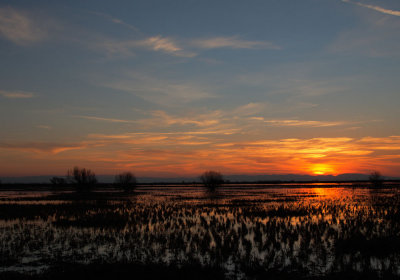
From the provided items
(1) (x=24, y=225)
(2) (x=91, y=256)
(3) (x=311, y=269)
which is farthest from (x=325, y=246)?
(1) (x=24, y=225)

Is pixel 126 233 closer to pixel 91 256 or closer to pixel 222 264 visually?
pixel 91 256

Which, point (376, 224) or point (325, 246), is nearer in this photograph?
point (325, 246)

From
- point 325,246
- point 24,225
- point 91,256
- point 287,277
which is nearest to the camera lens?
point 287,277

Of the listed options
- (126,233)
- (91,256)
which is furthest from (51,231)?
(91,256)

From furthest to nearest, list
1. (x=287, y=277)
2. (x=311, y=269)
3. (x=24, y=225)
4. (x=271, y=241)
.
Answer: (x=24, y=225)
(x=271, y=241)
(x=311, y=269)
(x=287, y=277)

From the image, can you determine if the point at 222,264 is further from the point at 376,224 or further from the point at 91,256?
the point at 376,224

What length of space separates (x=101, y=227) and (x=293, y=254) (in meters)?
11.8

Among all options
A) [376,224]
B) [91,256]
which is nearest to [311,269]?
[91,256]

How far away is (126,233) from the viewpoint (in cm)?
1772

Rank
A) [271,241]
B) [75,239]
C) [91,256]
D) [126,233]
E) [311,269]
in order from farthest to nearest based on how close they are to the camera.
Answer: [126,233] < [75,239] < [271,241] < [91,256] < [311,269]

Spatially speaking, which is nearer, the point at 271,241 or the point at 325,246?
the point at 325,246

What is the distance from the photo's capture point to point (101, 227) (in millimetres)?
20094

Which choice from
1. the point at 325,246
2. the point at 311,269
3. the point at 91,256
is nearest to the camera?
the point at 311,269

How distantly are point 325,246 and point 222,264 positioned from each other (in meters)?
5.25
